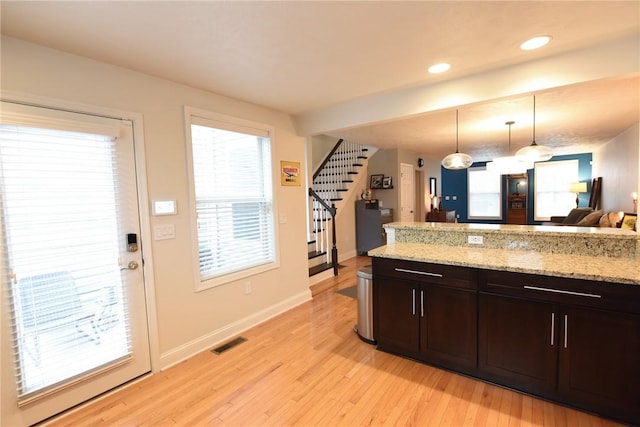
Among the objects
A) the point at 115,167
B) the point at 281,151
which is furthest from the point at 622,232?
the point at 115,167

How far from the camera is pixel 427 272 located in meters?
2.45

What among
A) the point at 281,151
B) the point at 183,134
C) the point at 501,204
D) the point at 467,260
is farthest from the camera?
the point at 501,204

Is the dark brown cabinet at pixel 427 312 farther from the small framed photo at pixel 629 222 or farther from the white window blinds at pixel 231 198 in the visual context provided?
the small framed photo at pixel 629 222

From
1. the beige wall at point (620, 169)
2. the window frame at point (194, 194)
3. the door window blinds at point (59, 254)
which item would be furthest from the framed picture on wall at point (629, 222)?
the door window blinds at point (59, 254)

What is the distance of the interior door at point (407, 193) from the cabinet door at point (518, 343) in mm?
5104

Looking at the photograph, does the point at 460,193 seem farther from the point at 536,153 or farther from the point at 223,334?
the point at 223,334

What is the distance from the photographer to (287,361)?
2.66 metres

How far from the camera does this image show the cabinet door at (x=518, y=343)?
2.00 m

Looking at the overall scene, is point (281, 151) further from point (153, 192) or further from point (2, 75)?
point (2, 75)

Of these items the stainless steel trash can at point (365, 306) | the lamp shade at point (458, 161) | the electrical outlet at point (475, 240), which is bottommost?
the stainless steel trash can at point (365, 306)

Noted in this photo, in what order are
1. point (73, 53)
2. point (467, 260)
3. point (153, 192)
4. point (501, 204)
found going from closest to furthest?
point (73, 53) < point (467, 260) < point (153, 192) < point (501, 204)

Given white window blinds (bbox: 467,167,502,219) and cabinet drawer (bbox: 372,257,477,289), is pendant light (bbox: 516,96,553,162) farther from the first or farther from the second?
white window blinds (bbox: 467,167,502,219)

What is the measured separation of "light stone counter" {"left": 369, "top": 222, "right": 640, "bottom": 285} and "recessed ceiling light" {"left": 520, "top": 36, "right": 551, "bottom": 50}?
139cm

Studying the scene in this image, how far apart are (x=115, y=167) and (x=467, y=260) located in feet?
9.13
